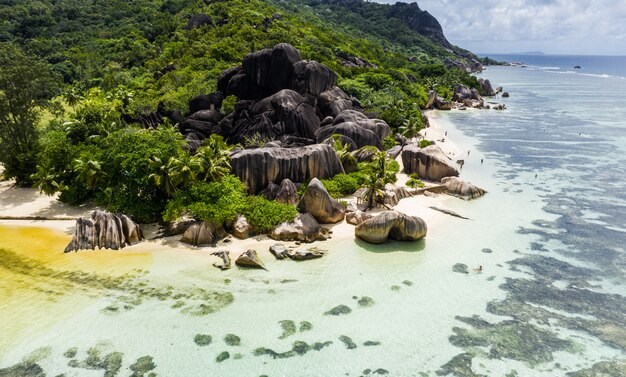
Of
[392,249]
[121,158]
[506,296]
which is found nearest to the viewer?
[506,296]

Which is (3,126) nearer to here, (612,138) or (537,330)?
(537,330)

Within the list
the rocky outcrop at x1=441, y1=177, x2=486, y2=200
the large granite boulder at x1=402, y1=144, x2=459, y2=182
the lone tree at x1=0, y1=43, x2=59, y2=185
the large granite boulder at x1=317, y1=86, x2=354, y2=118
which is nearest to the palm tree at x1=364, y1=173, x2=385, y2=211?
the rocky outcrop at x1=441, y1=177, x2=486, y2=200

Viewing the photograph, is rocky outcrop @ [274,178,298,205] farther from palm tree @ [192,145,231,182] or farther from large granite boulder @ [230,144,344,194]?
palm tree @ [192,145,231,182]

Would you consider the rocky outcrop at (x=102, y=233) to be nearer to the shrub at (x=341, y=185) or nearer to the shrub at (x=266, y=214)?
the shrub at (x=266, y=214)

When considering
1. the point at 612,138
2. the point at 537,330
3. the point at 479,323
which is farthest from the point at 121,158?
the point at 612,138

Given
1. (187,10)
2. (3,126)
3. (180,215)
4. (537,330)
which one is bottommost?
(537,330)
